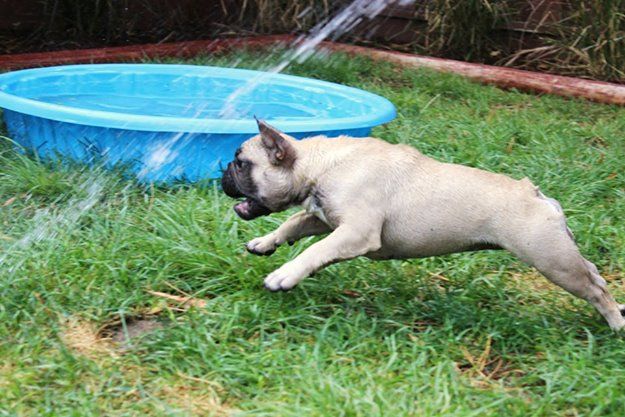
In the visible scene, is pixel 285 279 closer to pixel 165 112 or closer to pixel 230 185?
pixel 230 185

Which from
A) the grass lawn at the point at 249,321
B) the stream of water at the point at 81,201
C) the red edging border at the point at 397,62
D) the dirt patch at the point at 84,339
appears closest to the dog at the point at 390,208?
the grass lawn at the point at 249,321

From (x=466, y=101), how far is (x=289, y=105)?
6.19ft

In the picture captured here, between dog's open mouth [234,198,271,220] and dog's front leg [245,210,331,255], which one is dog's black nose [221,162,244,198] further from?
dog's front leg [245,210,331,255]

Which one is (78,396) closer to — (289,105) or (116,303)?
(116,303)

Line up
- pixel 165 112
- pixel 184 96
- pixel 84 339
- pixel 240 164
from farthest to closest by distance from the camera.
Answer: pixel 184 96 < pixel 165 112 < pixel 240 164 < pixel 84 339

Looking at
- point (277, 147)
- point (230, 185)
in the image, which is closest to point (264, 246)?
point (230, 185)

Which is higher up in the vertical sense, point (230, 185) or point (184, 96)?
point (230, 185)

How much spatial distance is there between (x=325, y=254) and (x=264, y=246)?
22.9 inches

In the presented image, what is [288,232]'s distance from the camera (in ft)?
14.9

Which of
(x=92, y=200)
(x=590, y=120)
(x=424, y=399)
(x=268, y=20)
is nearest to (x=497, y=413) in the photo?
(x=424, y=399)

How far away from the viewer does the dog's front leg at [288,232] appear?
178 inches

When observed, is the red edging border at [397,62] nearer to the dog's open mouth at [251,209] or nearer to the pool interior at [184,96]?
the pool interior at [184,96]

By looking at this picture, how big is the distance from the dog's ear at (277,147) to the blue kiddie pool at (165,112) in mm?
1307

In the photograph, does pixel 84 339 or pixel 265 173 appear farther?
pixel 265 173
